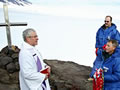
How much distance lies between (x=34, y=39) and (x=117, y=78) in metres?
1.20

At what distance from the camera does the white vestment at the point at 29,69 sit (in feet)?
8.52

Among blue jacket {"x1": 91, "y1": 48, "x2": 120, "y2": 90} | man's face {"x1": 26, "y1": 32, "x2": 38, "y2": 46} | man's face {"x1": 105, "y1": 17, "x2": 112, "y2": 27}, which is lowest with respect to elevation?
blue jacket {"x1": 91, "y1": 48, "x2": 120, "y2": 90}

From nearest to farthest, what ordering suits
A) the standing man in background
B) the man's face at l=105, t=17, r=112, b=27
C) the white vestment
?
1. the white vestment
2. the man's face at l=105, t=17, r=112, b=27
3. the standing man in background

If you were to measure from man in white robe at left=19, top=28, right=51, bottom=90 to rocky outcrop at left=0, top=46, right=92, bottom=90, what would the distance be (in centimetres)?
190

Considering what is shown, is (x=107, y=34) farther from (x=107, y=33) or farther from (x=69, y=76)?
(x=69, y=76)

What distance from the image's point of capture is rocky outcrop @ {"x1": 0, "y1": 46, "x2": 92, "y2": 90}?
462 centimetres

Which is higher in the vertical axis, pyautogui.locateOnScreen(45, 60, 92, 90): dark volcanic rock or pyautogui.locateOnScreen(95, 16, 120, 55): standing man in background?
pyautogui.locateOnScreen(95, 16, 120, 55): standing man in background

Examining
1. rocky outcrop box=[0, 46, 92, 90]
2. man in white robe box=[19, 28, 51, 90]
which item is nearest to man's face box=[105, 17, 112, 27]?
rocky outcrop box=[0, 46, 92, 90]

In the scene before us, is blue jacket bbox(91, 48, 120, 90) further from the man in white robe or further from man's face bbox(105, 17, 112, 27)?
man's face bbox(105, 17, 112, 27)

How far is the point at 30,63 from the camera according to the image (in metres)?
2.61

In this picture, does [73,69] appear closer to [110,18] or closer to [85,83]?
[85,83]

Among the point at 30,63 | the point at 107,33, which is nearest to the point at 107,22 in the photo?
the point at 107,33

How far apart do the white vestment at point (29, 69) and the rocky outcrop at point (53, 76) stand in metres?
1.91

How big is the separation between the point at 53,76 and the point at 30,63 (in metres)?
2.55
